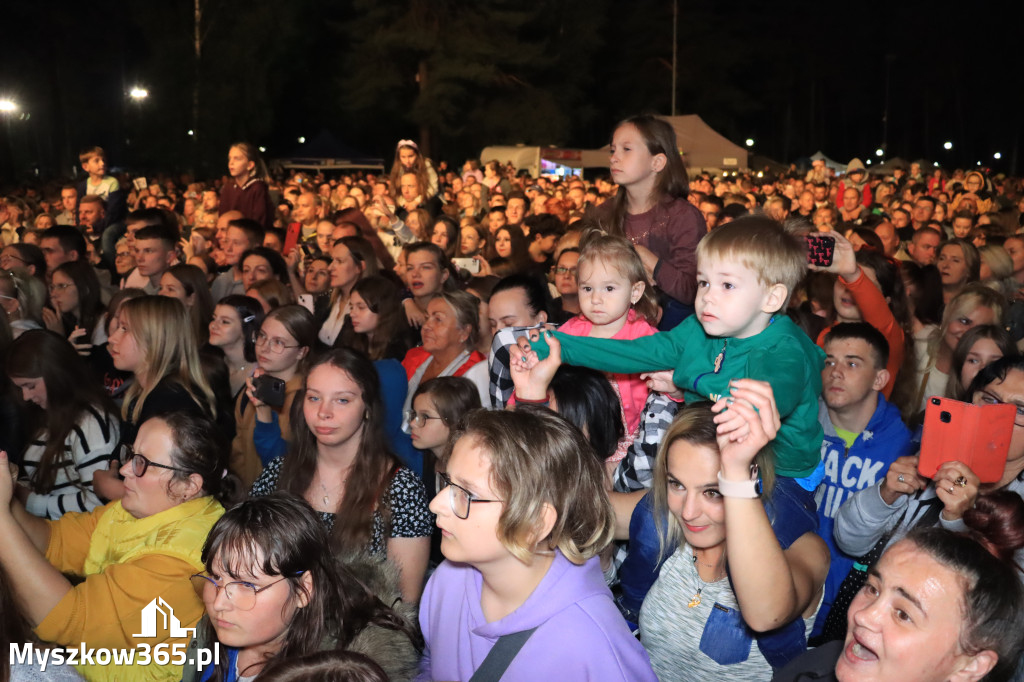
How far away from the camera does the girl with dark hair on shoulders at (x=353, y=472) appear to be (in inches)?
139

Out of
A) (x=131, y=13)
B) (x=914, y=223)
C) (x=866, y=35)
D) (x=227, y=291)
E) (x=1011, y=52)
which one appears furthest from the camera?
(x=866, y=35)

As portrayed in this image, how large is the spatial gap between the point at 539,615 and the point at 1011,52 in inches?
2198

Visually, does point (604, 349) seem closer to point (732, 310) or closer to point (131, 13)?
point (732, 310)

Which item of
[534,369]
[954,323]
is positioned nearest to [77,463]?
[534,369]

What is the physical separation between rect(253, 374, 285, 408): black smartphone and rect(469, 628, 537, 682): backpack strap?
222cm

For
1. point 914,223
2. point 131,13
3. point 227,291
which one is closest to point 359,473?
point 227,291

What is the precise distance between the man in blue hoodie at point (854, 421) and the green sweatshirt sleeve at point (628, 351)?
83cm

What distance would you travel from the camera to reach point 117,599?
301 cm

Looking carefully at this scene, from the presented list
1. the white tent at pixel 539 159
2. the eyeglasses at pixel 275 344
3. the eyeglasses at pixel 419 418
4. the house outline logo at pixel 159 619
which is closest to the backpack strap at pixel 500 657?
the house outline logo at pixel 159 619

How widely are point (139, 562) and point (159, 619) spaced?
0.19 meters

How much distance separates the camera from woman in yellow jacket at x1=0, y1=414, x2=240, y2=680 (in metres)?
2.97

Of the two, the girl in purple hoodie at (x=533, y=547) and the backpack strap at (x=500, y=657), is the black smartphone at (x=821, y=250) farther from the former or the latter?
the backpack strap at (x=500, y=657)

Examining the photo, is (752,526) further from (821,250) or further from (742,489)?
(821,250)

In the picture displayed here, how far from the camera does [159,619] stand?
3.02 m
